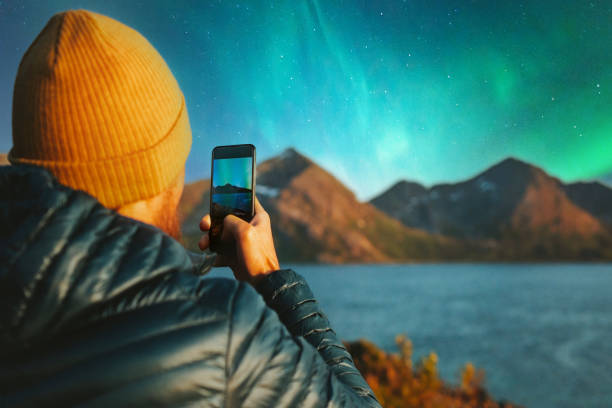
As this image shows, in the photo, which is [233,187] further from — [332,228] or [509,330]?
[332,228]

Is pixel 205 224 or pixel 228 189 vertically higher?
pixel 228 189

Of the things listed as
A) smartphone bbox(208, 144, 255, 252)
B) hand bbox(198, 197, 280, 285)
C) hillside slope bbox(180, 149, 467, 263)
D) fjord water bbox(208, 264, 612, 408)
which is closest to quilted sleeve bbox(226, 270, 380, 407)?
hand bbox(198, 197, 280, 285)

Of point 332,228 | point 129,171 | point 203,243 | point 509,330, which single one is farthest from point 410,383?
point 332,228

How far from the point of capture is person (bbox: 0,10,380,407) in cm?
77

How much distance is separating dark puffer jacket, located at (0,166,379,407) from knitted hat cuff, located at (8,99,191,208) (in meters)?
0.23

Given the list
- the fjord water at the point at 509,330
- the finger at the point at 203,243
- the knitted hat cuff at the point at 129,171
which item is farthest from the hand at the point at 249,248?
the fjord water at the point at 509,330

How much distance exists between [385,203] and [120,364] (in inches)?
6927

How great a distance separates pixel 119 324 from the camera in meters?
0.81

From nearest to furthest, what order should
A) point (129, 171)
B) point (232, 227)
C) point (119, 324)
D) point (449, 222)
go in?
point (119, 324) < point (129, 171) < point (232, 227) < point (449, 222)

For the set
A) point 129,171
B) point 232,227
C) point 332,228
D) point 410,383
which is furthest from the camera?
point 332,228

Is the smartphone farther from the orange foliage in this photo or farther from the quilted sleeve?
the orange foliage

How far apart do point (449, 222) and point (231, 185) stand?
19678 centimetres

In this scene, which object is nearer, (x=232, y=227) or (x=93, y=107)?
(x=93, y=107)

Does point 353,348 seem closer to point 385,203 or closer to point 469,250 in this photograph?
point 385,203
